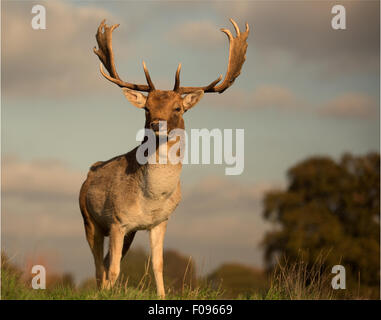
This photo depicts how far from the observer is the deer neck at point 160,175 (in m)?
9.70

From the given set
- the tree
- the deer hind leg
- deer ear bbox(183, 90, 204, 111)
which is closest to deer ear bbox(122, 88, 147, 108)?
deer ear bbox(183, 90, 204, 111)

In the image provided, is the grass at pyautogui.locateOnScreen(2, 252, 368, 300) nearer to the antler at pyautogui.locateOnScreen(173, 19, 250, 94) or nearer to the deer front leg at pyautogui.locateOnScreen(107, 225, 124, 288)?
the deer front leg at pyautogui.locateOnScreen(107, 225, 124, 288)

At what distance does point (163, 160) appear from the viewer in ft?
31.8

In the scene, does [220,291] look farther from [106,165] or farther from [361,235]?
[361,235]

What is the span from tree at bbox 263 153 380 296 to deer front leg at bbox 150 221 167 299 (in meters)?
23.0

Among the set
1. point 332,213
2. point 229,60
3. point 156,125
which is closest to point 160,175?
point 156,125

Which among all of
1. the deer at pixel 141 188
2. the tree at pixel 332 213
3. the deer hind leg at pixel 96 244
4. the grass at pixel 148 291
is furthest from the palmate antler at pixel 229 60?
the tree at pixel 332 213

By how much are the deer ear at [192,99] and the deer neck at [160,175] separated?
85 centimetres

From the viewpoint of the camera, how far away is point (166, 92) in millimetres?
9930

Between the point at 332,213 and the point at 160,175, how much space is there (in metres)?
29.5

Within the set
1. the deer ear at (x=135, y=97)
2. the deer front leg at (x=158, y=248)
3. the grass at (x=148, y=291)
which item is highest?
the deer ear at (x=135, y=97)

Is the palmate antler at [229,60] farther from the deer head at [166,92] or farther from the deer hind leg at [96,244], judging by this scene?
the deer hind leg at [96,244]
